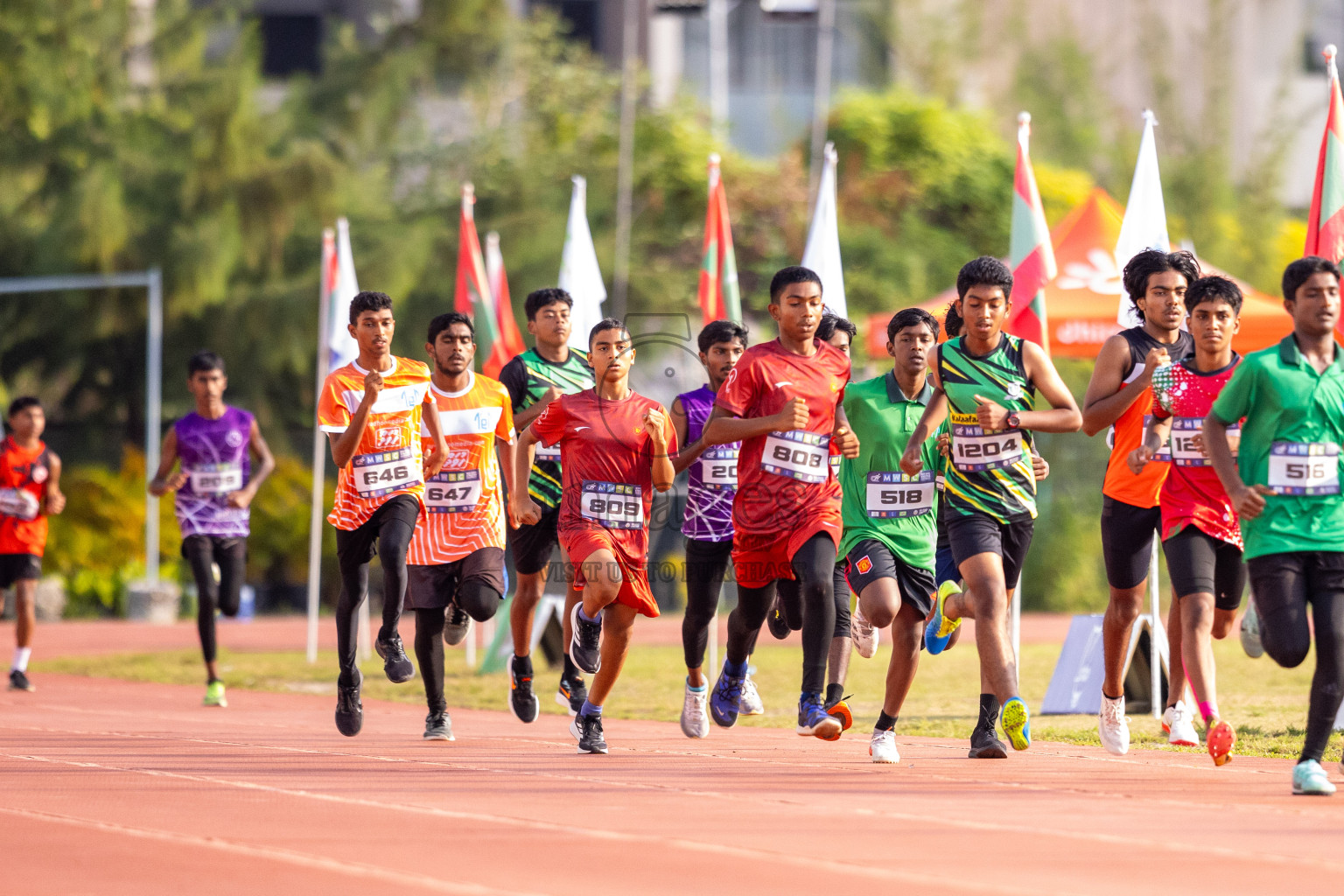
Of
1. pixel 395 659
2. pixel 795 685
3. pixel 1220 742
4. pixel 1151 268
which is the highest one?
pixel 1151 268

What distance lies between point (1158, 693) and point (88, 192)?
1736 cm

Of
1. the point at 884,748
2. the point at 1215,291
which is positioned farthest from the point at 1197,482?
the point at 884,748

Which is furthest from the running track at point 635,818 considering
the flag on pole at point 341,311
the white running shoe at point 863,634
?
the flag on pole at point 341,311

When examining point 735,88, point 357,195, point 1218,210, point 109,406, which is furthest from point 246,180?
point 1218,210

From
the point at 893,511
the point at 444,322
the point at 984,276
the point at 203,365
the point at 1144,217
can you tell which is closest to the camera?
the point at 984,276

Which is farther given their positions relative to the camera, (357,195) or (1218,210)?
(1218,210)

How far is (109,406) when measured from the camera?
26344 mm

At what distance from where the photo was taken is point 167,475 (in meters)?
12.8

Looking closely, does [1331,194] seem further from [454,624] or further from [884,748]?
[454,624]

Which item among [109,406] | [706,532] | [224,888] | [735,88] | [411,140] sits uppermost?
[735,88]

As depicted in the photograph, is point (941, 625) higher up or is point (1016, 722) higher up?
point (941, 625)

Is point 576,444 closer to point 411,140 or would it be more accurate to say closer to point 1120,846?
point 1120,846

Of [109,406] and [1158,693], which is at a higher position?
[109,406]

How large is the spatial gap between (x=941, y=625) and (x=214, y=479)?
5.36m
